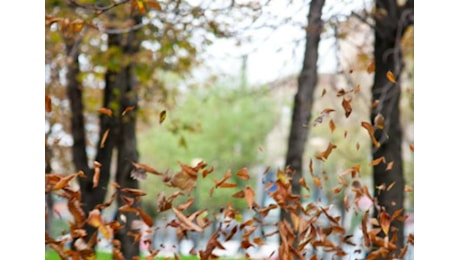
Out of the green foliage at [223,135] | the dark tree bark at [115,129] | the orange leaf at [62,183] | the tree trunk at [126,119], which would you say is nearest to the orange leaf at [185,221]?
the orange leaf at [62,183]

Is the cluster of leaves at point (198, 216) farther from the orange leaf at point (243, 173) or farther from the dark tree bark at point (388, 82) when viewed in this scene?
the dark tree bark at point (388, 82)

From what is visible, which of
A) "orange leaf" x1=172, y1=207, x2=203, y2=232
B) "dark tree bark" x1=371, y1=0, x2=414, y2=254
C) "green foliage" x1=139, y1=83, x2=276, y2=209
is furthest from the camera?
"green foliage" x1=139, y1=83, x2=276, y2=209

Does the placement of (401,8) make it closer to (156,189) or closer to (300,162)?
(300,162)

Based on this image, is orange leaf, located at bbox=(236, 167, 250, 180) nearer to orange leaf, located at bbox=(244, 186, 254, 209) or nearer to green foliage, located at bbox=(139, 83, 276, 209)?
orange leaf, located at bbox=(244, 186, 254, 209)

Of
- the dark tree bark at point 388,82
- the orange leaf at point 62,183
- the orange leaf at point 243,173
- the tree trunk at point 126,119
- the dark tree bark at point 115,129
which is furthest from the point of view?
the dark tree bark at point 115,129

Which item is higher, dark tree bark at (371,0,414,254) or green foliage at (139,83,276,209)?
dark tree bark at (371,0,414,254)

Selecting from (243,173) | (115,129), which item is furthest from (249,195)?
(115,129)

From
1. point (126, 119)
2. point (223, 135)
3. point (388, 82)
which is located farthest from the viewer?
point (223, 135)

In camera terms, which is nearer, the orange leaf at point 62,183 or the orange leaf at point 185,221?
the orange leaf at point 62,183

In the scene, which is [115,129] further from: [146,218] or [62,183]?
[62,183]

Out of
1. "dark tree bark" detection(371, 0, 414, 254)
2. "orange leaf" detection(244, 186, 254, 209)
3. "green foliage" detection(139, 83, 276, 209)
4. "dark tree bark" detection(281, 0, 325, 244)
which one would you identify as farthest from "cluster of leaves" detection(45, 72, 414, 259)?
"green foliage" detection(139, 83, 276, 209)
